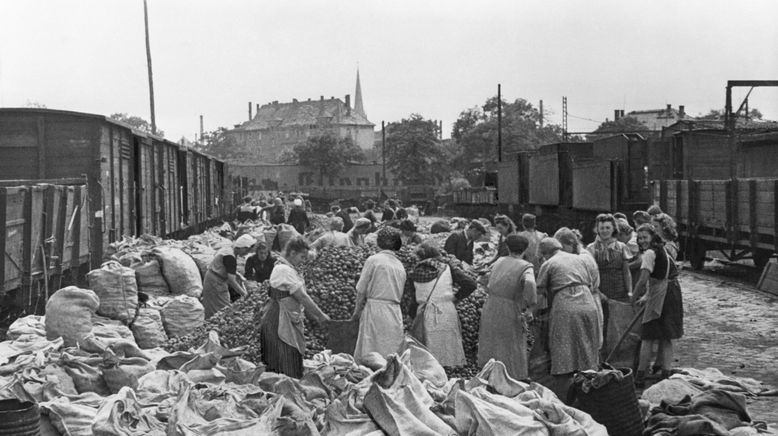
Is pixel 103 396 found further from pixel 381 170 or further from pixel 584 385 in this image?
pixel 381 170

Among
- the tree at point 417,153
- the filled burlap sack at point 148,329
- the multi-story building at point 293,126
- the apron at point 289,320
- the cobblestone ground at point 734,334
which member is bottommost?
the cobblestone ground at point 734,334

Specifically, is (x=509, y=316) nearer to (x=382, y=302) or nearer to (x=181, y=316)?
(x=382, y=302)

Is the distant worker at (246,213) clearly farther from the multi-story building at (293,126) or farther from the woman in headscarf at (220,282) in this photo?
the multi-story building at (293,126)

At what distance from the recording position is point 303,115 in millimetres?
135125

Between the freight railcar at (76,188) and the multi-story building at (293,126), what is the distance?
10526 cm

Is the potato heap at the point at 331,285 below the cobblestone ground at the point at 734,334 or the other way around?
the other way around

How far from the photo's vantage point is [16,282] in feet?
34.2

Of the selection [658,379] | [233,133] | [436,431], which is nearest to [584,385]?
[436,431]

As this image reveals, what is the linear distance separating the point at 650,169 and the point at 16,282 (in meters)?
18.7

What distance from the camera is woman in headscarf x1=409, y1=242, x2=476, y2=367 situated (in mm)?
7961

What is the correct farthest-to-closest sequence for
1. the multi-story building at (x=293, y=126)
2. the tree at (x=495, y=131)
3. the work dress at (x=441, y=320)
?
the multi-story building at (x=293, y=126)
the tree at (x=495, y=131)
the work dress at (x=441, y=320)

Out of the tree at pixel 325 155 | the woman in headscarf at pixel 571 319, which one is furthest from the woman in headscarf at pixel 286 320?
the tree at pixel 325 155

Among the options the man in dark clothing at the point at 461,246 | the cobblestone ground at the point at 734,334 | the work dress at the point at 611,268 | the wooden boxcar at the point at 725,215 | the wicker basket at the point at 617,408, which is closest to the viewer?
the wicker basket at the point at 617,408

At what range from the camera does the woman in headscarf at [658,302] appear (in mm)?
8773
